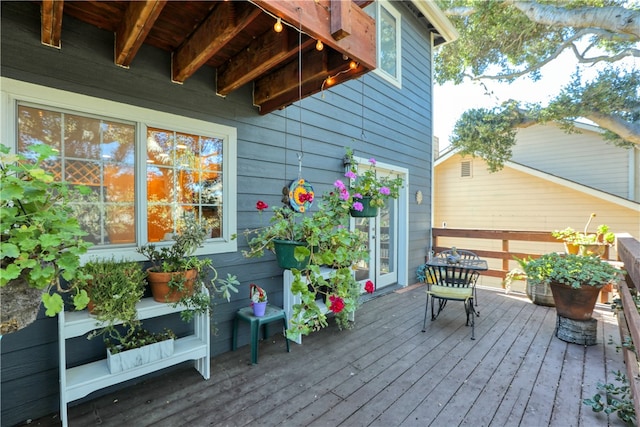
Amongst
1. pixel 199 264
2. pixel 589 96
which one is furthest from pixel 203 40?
pixel 589 96

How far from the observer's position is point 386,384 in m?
2.21

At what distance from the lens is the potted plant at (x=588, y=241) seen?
395 centimetres

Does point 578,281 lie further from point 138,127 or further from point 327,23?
point 138,127

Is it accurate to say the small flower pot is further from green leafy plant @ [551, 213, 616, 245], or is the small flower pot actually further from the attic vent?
the attic vent

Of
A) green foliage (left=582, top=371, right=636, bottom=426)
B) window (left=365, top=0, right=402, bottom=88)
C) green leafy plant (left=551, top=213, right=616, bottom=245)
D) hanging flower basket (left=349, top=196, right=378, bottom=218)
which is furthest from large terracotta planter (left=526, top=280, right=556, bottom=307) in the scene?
window (left=365, top=0, right=402, bottom=88)

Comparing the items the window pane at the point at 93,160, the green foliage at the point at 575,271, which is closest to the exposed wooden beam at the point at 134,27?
the window pane at the point at 93,160

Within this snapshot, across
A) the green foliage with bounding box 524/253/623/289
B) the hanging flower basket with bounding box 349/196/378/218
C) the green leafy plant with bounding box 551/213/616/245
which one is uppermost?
the hanging flower basket with bounding box 349/196/378/218

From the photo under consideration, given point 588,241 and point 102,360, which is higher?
point 588,241

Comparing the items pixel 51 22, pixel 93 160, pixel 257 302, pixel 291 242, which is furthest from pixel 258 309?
pixel 51 22

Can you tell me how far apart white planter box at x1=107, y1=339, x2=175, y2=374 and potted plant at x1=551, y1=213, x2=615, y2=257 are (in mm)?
4991

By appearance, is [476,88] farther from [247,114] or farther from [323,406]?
[323,406]

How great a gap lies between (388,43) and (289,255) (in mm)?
4523

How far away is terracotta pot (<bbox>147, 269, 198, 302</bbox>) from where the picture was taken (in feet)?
6.68

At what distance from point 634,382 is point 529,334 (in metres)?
1.75
